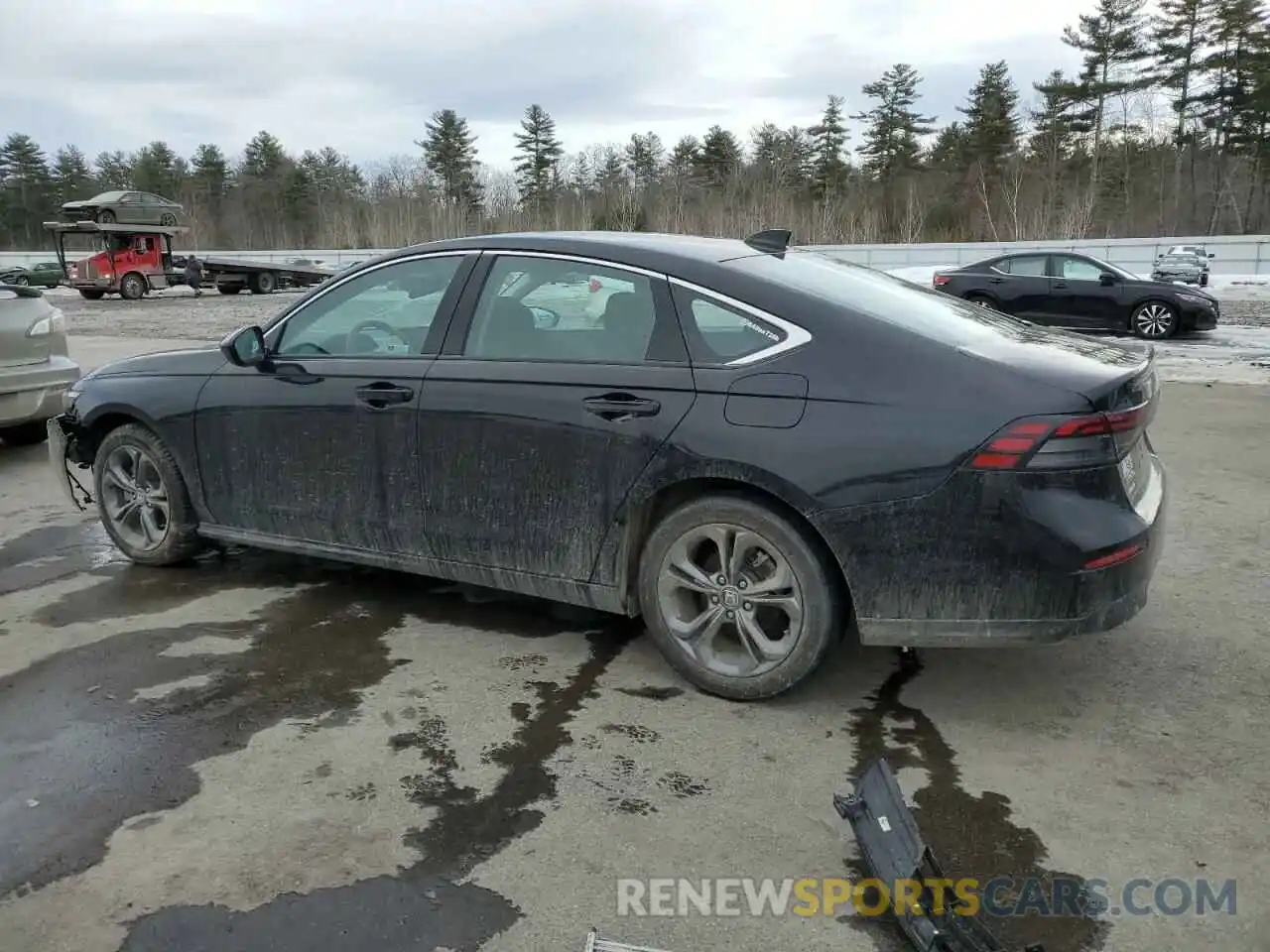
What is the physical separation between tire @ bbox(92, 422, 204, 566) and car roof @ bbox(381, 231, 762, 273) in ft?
5.34

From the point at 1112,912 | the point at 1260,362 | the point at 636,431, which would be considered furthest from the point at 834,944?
the point at 1260,362

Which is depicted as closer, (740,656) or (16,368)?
(740,656)

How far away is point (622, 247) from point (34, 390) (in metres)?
5.76

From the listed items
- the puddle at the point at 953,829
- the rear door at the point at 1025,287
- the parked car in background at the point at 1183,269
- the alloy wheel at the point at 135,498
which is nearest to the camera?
the puddle at the point at 953,829

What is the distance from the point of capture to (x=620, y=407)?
11.7 feet

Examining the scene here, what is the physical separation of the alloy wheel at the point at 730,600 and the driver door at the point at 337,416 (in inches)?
44.7

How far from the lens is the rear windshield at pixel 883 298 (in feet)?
11.5

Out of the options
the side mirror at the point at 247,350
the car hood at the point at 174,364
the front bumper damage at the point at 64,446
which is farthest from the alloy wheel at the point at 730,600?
the front bumper damage at the point at 64,446

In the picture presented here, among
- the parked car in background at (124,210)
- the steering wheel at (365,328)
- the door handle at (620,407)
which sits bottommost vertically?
the door handle at (620,407)

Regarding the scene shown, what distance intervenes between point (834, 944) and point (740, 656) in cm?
134

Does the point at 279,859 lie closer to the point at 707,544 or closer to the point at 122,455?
the point at 707,544

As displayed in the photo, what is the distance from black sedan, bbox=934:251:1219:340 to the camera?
1592 cm

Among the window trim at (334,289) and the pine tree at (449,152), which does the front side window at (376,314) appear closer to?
the window trim at (334,289)

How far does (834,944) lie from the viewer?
2.35 meters
